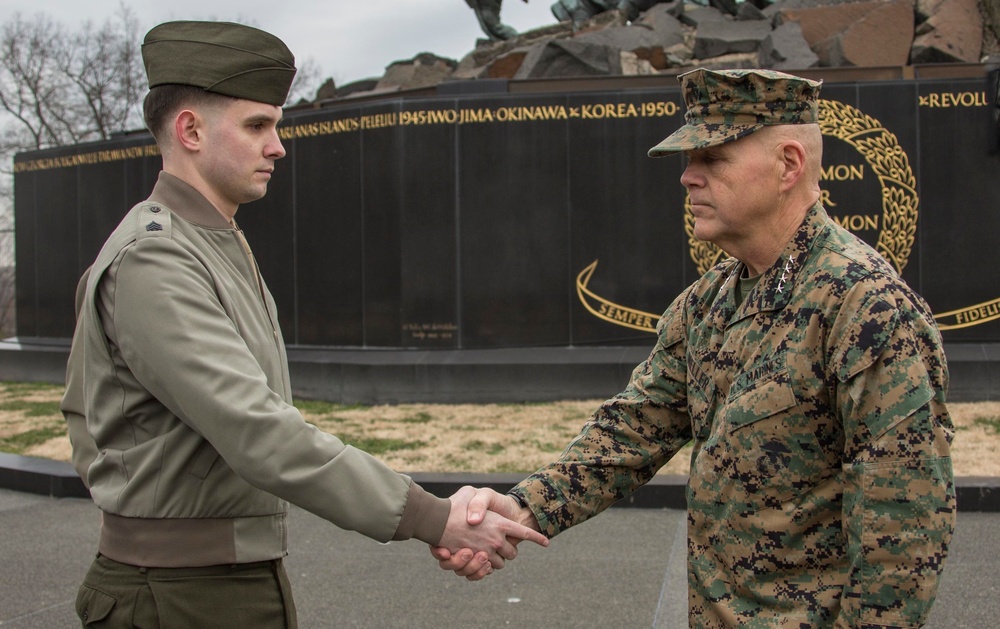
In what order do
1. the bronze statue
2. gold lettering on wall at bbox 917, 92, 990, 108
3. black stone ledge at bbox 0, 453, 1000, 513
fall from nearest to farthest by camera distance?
black stone ledge at bbox 0, 453, 1000, 513 → gold lettering on wall at bbox 917, 92, 990, 108 → the bronze statue

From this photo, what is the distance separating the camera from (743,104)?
2.27 metres

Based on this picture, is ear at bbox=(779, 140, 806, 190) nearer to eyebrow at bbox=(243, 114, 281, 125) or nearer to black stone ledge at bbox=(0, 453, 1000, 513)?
eyebrow at bbox=(243, 114, 281, 125)

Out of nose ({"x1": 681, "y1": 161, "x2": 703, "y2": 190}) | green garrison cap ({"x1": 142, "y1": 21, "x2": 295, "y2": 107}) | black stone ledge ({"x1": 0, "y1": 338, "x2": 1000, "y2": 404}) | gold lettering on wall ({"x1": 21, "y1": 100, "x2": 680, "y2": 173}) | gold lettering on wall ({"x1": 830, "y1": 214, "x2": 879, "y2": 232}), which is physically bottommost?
black stone ledge ({"x1": 0, "y1": 338, "x2": 1000, "y2": 404})

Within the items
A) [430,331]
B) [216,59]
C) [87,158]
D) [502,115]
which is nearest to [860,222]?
[502,115]

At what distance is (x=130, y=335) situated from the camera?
7.16 feet

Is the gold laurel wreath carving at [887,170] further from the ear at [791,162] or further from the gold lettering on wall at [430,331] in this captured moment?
the ear at [791,162]

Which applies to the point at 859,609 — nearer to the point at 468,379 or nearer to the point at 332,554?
the point at 332,554

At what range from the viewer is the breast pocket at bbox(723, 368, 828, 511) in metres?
2.11

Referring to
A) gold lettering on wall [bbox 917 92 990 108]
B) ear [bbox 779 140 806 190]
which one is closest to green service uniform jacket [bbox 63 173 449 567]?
ear [bbox 779 140 806 190]

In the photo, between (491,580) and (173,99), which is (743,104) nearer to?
(173,99)

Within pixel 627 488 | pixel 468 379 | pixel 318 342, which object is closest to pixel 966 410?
pixel 468 379

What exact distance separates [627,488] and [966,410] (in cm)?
717

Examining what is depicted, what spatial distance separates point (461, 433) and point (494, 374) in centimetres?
175

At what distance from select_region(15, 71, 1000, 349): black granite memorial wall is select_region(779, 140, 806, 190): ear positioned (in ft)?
27.8
